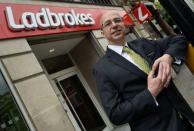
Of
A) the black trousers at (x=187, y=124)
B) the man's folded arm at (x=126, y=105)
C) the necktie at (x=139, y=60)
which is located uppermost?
the necktie at (x=139, y=60)

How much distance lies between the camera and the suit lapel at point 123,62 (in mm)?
1329

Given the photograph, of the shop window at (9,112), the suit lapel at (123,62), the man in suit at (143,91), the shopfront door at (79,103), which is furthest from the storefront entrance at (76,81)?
the man in suit at (143,91)

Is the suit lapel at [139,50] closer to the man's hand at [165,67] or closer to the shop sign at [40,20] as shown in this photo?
the man's hand at [165,67]

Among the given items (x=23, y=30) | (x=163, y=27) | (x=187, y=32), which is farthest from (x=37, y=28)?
(x=163, y=27)

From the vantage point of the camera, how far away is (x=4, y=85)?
304 cm

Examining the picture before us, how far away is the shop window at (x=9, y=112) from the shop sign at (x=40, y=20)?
3.33 feet

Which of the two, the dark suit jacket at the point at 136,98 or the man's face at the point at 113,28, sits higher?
the man's face at the point at 113,28

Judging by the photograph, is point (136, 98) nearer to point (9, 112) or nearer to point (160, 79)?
point (160, 79)

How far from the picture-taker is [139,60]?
1.45m

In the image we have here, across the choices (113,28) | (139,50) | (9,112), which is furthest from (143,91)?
(9,112)

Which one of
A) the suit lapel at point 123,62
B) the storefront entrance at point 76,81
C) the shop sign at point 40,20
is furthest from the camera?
the storefront entrance at point 76,81

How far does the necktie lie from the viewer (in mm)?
1383

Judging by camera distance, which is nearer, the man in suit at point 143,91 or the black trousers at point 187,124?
the man in suit at point 143,91

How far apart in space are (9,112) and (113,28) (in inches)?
101
